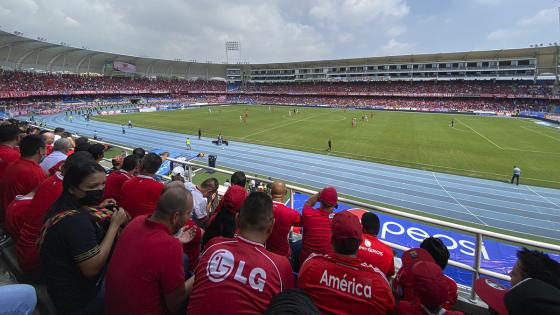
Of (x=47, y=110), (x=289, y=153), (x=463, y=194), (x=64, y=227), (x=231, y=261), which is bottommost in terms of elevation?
(x=463, y=194)

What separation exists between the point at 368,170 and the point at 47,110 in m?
55.8

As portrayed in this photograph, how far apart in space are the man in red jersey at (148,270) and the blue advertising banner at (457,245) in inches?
332

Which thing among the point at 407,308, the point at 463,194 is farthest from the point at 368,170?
the point at 407,308

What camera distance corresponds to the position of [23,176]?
13.2ft

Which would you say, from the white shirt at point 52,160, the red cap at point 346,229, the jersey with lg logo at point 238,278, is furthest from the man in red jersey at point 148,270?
the white shirt at point 52,160

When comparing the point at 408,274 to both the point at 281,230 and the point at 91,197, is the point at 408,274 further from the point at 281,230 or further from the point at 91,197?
the point at 91,197

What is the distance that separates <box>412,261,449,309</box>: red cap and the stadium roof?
2742 inches

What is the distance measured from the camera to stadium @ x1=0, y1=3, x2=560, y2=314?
12.7 ft

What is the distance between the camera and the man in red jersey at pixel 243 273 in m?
1.91

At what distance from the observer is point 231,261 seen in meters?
2.07

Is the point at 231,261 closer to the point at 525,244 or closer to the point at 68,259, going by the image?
the point at 68,259

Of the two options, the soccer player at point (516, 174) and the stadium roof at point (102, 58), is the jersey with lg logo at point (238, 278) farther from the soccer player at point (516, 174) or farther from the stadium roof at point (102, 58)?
the stadium roof at point (102, 58)

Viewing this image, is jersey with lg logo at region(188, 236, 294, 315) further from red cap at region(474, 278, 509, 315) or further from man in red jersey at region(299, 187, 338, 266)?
red cap at region(474, 278, 509, 315)

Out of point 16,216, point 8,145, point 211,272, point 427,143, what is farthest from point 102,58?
point 211,272
